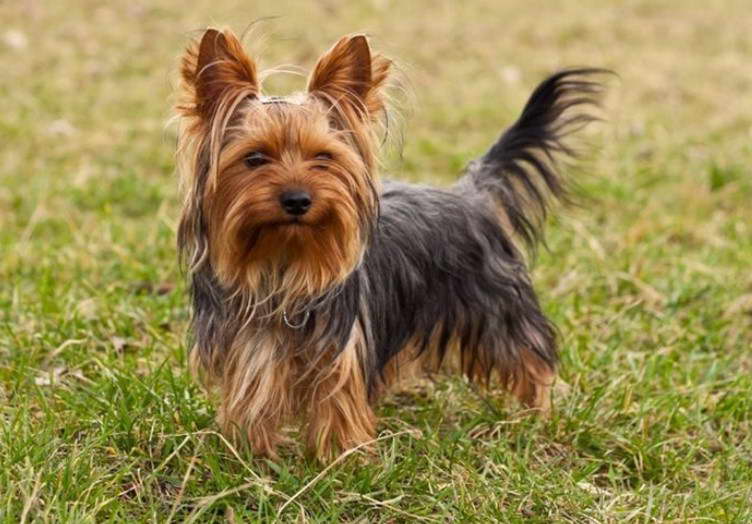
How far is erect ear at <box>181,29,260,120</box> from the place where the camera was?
3.24m

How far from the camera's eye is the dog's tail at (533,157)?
4.35 metres

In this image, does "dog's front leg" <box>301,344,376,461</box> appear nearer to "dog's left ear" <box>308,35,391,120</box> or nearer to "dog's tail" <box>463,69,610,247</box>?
"dog's left ear" <box>308,35,391,120</box>

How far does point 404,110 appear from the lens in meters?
3.77

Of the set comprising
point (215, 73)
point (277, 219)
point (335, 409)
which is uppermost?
point (215, 73)

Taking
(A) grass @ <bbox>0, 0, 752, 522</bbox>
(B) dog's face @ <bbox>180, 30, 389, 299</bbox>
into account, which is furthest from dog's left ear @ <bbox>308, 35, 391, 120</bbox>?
(A) grass @ <bbox>0, 0, 752, 522</bbox>

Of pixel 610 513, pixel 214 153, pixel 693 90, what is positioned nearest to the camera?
pixel 214 153

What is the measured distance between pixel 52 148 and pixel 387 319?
4.78 metres

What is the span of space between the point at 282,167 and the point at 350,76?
0.43 m

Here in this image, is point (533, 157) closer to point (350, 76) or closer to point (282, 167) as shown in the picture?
point (350, 76)

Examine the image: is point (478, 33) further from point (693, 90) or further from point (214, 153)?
point (214, 153)

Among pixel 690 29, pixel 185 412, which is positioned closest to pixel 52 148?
pixel 185 412

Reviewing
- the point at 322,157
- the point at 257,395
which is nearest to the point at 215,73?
the point at 322,157

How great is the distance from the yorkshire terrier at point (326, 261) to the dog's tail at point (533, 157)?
35 millimetres

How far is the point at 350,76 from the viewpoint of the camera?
339 cm
